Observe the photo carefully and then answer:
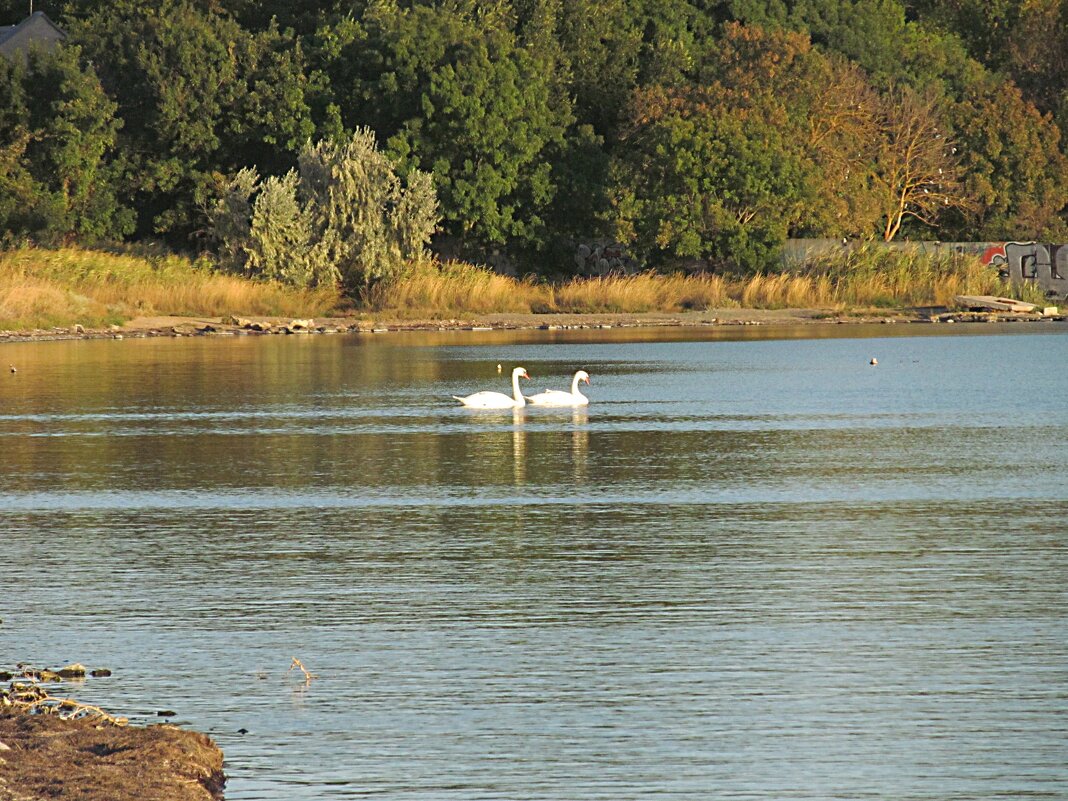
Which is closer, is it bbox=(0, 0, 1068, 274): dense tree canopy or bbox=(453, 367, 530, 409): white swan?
bbox=(453, 367, 530, 409): white swan

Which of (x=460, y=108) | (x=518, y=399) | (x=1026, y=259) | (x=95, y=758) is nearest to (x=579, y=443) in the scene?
(x=518, y=399)

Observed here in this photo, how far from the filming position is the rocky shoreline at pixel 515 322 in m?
50.1

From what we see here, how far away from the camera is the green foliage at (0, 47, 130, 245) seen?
57.2 m

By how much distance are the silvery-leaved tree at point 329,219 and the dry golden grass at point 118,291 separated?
1.07 metres

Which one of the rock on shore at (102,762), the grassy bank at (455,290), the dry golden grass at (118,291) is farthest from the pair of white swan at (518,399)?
the dry golden grass at (118,291)

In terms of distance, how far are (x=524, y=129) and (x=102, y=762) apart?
5494 cm

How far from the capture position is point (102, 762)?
7613 mm

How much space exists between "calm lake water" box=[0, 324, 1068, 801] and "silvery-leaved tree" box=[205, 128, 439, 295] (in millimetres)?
29755

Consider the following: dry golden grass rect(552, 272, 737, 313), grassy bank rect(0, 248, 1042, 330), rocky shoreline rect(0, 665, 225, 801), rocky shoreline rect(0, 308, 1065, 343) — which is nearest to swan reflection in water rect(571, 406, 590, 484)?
rocky shoreline rect(0, 665, 225, 801)

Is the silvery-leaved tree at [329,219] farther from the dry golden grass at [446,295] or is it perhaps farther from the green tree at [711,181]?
the green tree at [711,181]

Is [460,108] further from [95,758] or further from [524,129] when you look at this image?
[95,758]

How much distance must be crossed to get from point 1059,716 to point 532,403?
18.8 m

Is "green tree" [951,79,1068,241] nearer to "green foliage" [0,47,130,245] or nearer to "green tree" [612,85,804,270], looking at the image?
"green tree" [612,85,804,270]

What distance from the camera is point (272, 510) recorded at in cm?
1636
